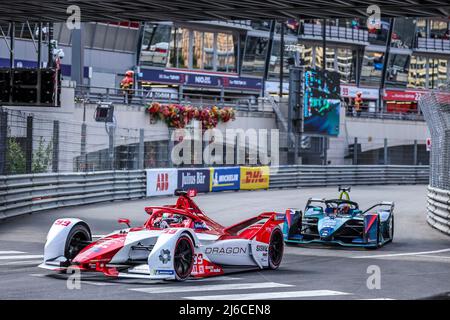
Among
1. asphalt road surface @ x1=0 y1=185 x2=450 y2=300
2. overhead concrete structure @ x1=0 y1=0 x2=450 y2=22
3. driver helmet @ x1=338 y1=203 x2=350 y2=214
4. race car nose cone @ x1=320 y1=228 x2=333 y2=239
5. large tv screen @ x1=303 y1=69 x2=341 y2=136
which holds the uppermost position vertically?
overhead concrete structure @ x1=0 y1=0 x2=450 y2=22

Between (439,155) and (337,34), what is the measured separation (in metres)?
50.3

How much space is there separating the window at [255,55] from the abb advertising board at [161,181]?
34.6 m

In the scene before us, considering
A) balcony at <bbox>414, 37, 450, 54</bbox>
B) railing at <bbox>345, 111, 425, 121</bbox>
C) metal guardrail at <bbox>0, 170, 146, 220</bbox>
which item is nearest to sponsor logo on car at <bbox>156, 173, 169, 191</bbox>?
metal guardrail at <bbox>0, 170, 146, 220</bbox>

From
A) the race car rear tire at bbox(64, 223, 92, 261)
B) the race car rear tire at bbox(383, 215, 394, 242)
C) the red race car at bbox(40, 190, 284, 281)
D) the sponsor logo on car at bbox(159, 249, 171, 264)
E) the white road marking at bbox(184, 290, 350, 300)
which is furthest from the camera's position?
the race car rear tire at bbox(383, 215, 394, 242)

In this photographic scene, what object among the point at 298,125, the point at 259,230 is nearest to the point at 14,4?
the point at 259,230

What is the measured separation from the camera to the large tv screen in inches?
1666

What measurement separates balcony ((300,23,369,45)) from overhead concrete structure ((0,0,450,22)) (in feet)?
149

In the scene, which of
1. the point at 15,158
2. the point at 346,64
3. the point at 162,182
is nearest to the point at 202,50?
the point at 346,64

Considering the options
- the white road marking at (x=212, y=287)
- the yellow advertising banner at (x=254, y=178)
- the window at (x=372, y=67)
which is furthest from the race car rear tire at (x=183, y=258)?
the window at (x=372, y=67)

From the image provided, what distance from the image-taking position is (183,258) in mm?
11156

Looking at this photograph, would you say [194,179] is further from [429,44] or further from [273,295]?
[429,44]

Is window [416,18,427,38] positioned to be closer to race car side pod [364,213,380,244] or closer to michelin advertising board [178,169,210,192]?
michelin advertising board [178,169,210,192]

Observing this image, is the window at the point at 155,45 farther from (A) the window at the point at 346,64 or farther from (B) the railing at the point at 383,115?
(A) the window at the point at 346,64
